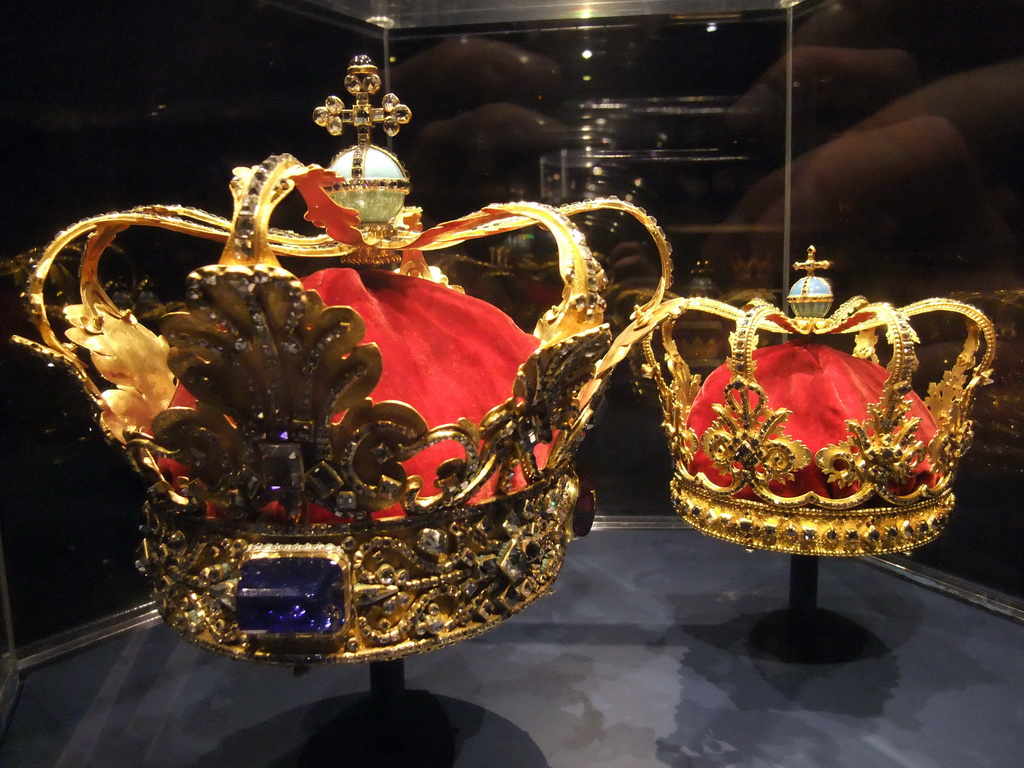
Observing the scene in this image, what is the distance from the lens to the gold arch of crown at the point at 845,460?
47.8 inches

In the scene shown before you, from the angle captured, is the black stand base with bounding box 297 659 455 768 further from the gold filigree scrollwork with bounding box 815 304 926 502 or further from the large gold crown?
the gold filigree scrollwork with bounding box 815 304 926 502

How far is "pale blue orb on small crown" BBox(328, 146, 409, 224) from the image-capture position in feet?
2.98

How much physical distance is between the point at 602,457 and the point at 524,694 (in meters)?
0.92

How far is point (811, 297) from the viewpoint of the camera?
1417 mm

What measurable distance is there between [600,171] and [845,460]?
1.03m

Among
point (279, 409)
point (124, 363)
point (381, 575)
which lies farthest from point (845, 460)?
point (124, 363)

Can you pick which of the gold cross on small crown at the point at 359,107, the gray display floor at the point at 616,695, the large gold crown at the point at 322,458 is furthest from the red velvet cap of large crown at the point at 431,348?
the gray display floor at the point at 616,695

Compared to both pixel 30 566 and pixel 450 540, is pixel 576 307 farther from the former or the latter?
pixel 30 566

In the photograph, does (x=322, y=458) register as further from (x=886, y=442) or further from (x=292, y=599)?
(x=886, y=442)

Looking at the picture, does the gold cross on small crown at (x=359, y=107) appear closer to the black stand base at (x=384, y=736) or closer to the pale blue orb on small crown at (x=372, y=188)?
the pale blue orb on small crown at (x=372, y=188)

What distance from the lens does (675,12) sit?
1831 mm

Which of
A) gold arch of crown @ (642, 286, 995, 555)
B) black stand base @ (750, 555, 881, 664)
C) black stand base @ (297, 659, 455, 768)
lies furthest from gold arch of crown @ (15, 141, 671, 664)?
black stand base @ (750, 555, 881, 664)

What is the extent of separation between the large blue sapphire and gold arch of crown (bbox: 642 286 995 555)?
0.69 m

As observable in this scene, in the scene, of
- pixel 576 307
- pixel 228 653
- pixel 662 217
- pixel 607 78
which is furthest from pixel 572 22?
pixel 228 653
